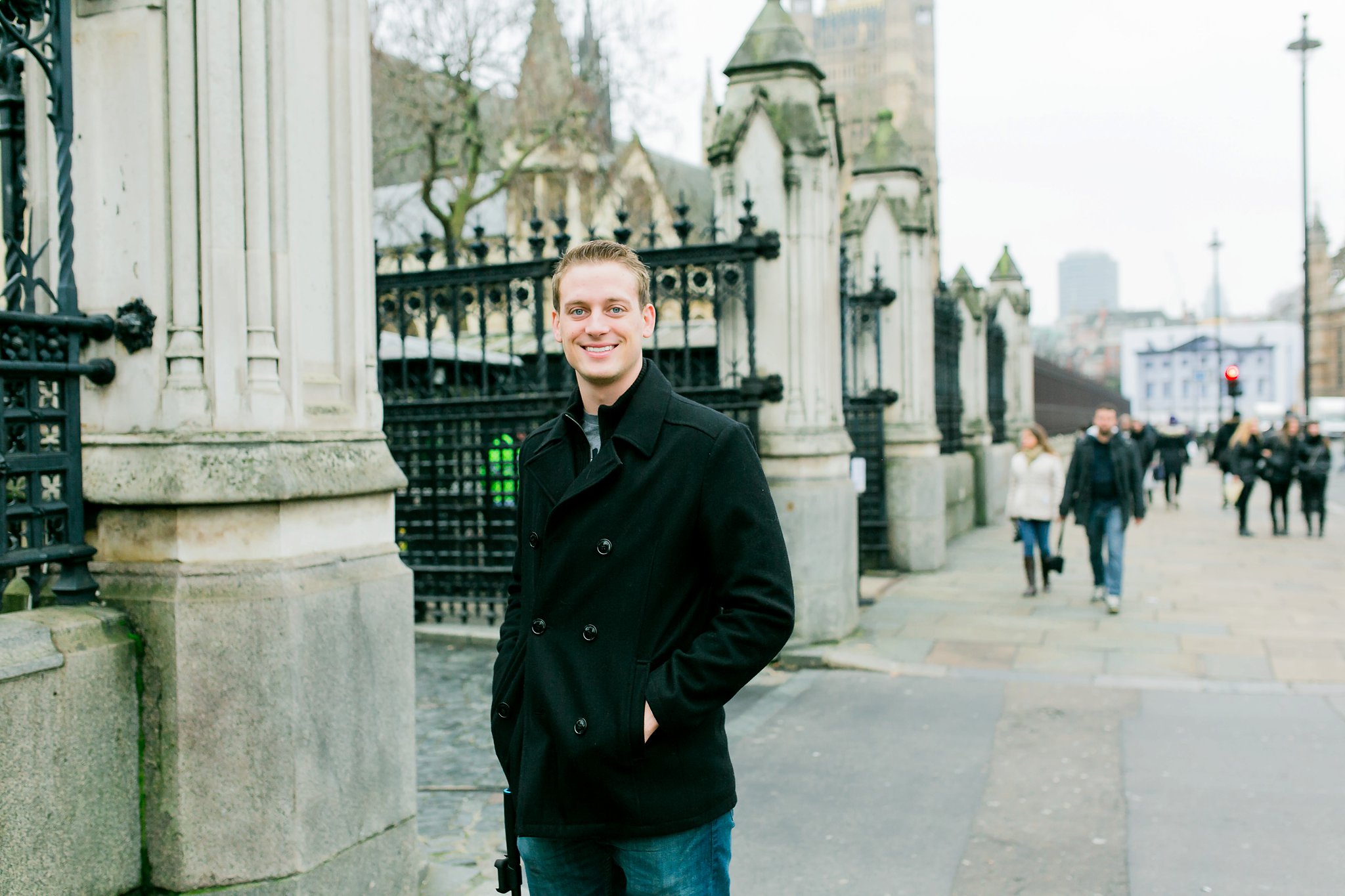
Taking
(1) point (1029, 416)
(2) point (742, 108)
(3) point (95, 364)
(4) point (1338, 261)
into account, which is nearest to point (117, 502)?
(3) point (95, 364)

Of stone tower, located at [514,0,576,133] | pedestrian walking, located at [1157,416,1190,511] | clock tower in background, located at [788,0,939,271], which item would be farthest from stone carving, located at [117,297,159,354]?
clock tower in background, located at [788,0,939,271]

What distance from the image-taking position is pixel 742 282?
8539 mm

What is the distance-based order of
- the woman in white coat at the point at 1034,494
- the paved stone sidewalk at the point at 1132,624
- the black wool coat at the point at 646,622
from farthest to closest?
the woman in white coat at the point at 1034,494 < the paved stone sidewalk at the point at 1132,624 < the black wool coat at the point at 646,622

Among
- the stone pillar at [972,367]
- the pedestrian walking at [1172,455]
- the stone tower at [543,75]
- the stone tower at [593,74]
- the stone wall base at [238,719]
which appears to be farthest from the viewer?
the stone tower at [593,74]

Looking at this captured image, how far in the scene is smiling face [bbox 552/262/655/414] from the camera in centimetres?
235

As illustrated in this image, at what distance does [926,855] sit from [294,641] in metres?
2.58

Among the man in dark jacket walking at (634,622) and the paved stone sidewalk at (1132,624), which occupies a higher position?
the man in dark jacket walking at (634,622)

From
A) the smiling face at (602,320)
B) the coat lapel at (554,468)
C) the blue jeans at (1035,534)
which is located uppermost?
the smiling face at (602,320)

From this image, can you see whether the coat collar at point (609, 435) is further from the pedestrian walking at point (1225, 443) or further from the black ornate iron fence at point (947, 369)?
the pedestrian walking at point (1225, 443)

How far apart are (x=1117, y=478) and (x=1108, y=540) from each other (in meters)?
0.57

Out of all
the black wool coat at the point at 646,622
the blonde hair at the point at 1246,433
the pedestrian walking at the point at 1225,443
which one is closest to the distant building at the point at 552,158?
the blonde hair at the point at 1246,433

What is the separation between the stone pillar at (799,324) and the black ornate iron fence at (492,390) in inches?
7.5

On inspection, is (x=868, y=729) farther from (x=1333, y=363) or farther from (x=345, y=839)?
(x=1333, y=363)

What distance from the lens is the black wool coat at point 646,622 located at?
2203 millimetres
